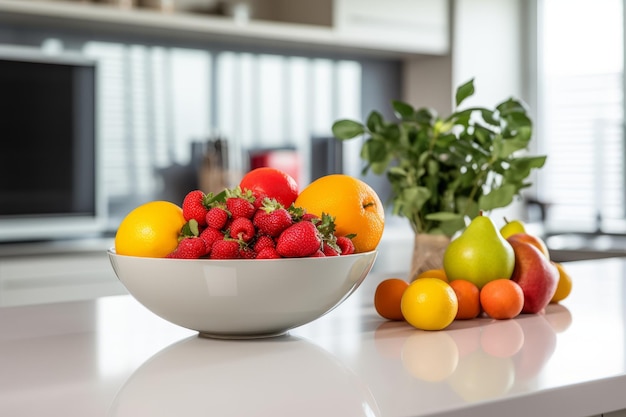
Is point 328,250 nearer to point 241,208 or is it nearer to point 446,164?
point 241,208

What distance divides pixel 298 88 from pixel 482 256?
3013 mm

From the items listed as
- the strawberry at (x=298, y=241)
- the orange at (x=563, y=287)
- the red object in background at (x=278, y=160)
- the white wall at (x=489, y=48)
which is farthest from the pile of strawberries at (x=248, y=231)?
the white wall at (x=489, y=48)

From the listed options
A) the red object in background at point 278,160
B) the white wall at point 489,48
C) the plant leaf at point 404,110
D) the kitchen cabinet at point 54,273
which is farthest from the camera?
the white wall at point 489,48

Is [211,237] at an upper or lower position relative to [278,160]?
lower

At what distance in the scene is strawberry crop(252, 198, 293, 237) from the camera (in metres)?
0.96

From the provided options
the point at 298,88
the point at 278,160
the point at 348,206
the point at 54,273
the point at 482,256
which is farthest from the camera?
the point at 298,88

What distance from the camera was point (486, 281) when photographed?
3.92 feet

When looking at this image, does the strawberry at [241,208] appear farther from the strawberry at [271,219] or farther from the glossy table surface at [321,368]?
the glossy table surface at [321,368]

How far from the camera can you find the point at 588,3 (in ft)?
14.2

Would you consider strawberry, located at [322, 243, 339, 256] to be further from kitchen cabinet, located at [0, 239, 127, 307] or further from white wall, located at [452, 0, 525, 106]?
white wall, located at [452, 0, 525, 106]

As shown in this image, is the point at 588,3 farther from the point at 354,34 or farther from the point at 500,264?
the point at 500,264

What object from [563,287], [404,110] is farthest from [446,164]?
[563,287]

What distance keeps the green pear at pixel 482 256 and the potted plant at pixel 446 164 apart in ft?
0.90

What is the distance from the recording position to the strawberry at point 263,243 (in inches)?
38.2
